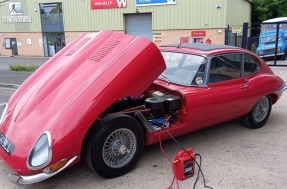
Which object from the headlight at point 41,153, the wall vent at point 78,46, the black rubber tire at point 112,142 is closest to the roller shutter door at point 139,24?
the wall vent at point 78,46

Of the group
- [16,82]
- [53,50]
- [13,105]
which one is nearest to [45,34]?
[53,50]

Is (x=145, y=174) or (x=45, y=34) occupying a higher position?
(x=45, y=34)

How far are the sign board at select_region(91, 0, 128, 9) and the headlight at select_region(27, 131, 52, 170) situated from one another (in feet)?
72.1

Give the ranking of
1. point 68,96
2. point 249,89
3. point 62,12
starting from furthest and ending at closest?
point 62,12
point 249,89
point 68,96

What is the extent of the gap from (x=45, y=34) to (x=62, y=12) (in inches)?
115

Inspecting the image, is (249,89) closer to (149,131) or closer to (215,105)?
(215,105)

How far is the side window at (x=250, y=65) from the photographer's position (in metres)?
5.11

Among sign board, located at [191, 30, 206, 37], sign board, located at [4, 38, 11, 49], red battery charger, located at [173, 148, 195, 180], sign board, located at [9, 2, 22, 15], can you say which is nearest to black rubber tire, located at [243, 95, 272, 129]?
red battery charger, located at [173, 148, 195, 180]

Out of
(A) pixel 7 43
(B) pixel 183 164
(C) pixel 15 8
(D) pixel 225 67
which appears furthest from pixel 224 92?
(A) pixel 7 43

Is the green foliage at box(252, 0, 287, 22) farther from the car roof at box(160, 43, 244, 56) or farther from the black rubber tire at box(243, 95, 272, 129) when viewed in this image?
the car roof at box(160, 43, 244, 56)

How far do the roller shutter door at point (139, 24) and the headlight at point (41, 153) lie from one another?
21.3 m

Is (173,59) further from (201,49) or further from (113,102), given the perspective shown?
(113,102)

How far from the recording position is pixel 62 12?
26625 millimetres

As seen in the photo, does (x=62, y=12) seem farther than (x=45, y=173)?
Yes
